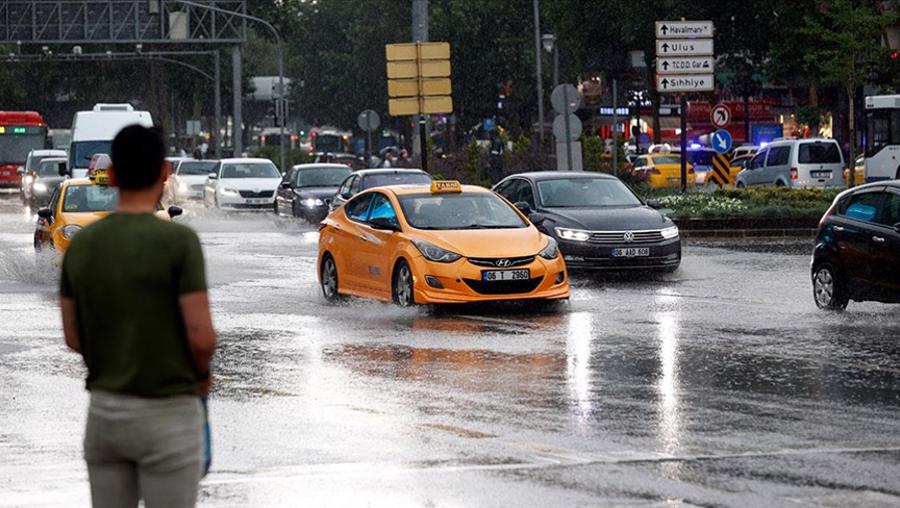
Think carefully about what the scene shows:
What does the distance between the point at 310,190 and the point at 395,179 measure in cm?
668

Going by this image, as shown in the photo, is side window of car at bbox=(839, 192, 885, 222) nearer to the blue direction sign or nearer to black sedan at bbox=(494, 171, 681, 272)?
black sedan at bbox=(494, 171, 681, 272)

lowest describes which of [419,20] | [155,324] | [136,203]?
[155,324]

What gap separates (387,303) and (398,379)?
634 cm

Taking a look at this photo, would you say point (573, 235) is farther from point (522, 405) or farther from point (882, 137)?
point (882, 137)

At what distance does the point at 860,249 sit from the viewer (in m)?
17.8

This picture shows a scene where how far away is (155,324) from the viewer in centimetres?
533

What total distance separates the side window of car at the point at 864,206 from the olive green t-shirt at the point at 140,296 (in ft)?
43.7

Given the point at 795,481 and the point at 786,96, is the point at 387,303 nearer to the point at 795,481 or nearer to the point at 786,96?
the point at 795,481

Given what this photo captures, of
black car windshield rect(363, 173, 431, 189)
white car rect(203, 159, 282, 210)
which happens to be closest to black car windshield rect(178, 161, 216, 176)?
white car rect(203, 159, 282, 210)

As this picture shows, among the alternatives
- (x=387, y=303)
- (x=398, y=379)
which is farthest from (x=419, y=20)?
(x=398, y=379)

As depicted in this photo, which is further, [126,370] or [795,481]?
[795,481]

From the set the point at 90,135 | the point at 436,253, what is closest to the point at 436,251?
the point at 436,253

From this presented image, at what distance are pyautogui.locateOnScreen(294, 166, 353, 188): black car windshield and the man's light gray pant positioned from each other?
35.4 metres

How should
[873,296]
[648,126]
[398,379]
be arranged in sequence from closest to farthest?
[398,379] < [873,296] < [648,126]
